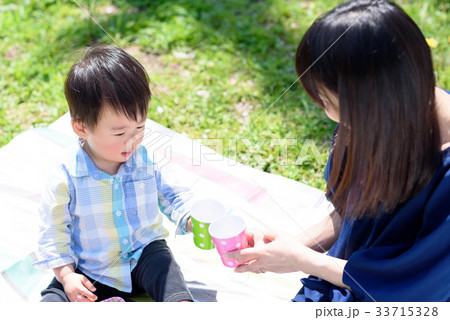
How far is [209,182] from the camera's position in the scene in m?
2.56

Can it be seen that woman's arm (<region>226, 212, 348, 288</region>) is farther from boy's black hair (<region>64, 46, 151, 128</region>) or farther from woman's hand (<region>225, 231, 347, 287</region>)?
boy's black hair (<region>64, 46, 151, 128</region>)

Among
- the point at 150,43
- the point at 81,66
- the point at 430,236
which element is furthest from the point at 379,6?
the point at 150,43

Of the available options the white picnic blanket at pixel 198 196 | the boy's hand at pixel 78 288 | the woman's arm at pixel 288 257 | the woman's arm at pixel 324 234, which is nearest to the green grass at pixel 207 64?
the white picnic blanket at pixel 198 196

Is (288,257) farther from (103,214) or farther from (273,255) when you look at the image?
(103,214)

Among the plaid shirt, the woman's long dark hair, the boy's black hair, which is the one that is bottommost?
the plaid shirt

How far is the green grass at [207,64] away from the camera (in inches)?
112

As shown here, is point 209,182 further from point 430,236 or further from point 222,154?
point 430,236

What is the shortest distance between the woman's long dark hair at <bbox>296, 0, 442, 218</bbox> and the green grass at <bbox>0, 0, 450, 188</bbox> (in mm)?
1194

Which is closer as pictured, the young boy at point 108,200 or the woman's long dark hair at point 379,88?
the woman's long dark hair at point 379,88

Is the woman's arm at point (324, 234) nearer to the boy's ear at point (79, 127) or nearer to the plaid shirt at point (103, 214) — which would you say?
the plaid shirt at point (103, 214)

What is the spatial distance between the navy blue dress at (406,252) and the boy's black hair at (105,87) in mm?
788

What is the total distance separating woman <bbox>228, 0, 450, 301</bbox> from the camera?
4.22 ft

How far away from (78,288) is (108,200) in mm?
309

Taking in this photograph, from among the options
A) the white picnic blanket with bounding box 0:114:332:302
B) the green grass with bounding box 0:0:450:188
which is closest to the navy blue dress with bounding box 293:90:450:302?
the white picnic blanket with bounding box 0:114:332:302
